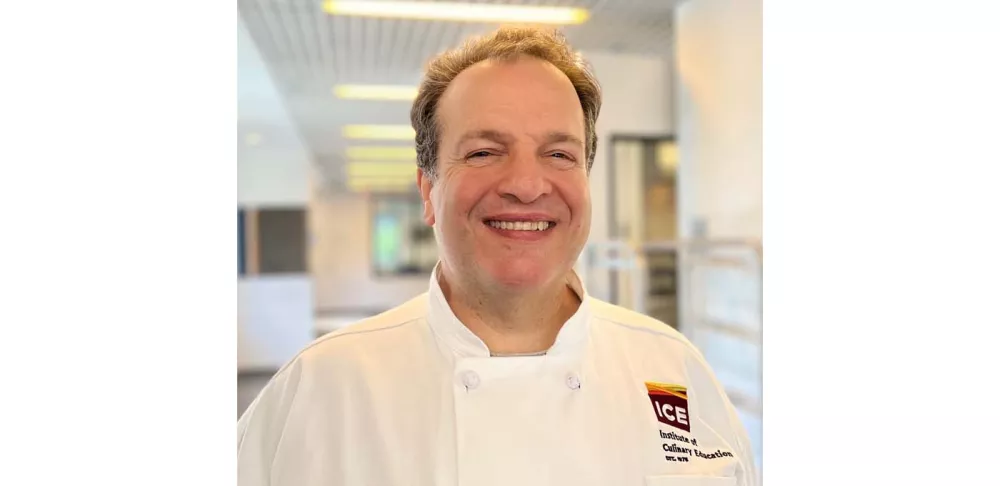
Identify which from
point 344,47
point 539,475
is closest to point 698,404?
point 539,475

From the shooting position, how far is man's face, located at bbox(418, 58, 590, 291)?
2.36 feet

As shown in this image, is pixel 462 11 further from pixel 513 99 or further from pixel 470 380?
pixel 470 380

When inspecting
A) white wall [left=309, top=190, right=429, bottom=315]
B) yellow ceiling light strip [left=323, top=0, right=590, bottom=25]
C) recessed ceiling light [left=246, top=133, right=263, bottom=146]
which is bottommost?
white wall [left=309, top=190, right=429, bottom=315]

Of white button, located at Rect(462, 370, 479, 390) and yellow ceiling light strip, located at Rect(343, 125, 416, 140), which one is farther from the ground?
yellow ceiling light strip, located at Rect(343, 125, 416, 140)

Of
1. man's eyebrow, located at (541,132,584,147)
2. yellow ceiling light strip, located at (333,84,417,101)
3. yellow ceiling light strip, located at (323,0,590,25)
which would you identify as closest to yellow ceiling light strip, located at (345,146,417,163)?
yellow ceiling light strip, located at (333,84,417,101)

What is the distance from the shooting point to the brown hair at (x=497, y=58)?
74 cm

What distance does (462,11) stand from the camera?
2.09m

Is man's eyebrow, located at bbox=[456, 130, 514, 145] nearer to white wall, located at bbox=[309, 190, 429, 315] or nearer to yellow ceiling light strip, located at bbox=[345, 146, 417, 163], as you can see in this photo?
yellow ceiling light strip, located at bbox=[345, 146, 417, 163]

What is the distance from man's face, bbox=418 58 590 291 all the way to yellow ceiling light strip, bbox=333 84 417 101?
96.6 inches

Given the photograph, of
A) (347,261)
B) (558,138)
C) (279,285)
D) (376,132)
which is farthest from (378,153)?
(347,261)

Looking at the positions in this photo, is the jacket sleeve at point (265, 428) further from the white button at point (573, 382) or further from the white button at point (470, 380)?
the white button at point (573, 382)

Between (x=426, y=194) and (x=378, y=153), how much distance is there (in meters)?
5.31
